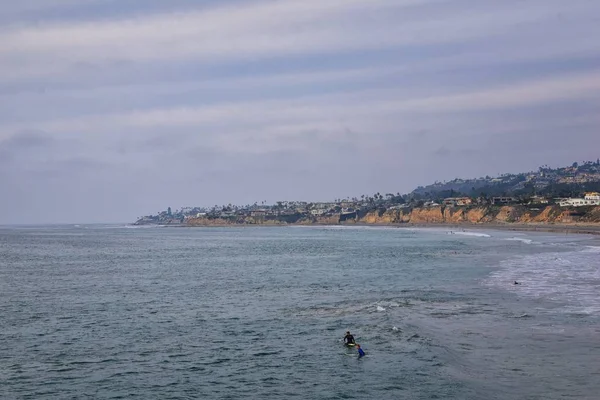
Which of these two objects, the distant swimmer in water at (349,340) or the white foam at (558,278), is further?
the white foam at (558,278)

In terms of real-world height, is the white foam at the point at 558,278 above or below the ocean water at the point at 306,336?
above

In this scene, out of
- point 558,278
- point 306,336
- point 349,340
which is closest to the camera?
point 349,340

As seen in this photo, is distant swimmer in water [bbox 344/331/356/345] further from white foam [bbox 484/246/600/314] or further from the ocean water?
white foam [bbox 484/246/600/314]

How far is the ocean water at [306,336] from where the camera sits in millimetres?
27031

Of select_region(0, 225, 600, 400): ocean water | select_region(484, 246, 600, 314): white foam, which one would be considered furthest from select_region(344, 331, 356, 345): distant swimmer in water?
select_region(484, 246, 600, 314): white foam

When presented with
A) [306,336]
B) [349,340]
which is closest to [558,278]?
[306,336]

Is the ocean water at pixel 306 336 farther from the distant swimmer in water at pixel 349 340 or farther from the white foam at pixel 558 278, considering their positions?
the distant swimmer in water at pixel 349 340

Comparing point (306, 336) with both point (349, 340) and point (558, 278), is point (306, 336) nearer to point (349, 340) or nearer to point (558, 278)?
point (349, 340)

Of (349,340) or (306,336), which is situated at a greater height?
(349,340)

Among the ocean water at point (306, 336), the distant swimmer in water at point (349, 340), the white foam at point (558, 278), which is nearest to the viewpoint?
the ocean water at point (306, 336)

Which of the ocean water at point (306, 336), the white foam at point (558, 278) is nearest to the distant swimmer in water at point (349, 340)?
the ocean water at point (306, 336)

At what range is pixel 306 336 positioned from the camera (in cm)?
3641

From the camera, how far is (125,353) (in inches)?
1298

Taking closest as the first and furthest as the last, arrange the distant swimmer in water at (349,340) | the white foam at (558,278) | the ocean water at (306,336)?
the ocean water at (306,336) → the distant swimmer in water at (349,340) → the white foam at (558,278)
